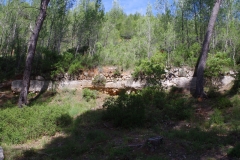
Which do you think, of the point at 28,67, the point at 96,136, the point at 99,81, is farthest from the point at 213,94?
the point at 28,67

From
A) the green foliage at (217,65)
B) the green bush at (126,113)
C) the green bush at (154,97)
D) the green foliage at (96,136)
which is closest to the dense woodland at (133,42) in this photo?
the green foliage at (217,65)

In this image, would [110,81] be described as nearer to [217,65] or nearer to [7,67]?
[217,65]

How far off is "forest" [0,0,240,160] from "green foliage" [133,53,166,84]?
0.18ft

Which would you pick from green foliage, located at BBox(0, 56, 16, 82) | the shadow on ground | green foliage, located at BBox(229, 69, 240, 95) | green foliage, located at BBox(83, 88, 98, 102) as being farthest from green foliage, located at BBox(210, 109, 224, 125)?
green foliage, located at BBox(0, 56, 16, 82)

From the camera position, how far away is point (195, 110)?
989 cm

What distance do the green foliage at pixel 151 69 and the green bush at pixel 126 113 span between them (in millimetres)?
3783

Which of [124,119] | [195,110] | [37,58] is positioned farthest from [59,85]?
[195,110]

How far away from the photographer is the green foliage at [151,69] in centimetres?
1241

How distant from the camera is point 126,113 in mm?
8289

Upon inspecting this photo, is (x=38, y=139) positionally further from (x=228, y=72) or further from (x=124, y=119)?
(x=228, y=72)

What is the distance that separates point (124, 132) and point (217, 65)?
275 inches

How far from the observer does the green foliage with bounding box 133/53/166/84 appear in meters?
12.4

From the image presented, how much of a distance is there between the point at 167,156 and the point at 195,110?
463 centimetres

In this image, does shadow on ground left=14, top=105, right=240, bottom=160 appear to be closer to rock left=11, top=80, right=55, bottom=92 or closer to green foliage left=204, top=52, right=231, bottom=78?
green foliage left=204, top=52, right=231, bottom=78
